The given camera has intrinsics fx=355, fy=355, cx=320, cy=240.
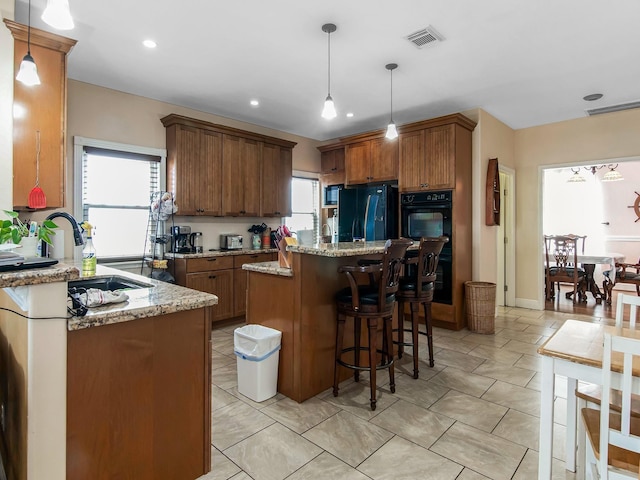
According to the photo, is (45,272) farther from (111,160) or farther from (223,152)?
(223,152)

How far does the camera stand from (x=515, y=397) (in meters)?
2.77

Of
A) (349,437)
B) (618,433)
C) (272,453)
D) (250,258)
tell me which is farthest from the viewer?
(250,258)

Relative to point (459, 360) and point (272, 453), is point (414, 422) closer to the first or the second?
point (272, 453)

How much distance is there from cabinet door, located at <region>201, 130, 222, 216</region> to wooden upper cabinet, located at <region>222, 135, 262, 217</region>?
0.24 feet

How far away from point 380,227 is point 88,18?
12.6 ft

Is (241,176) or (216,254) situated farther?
(241,176)

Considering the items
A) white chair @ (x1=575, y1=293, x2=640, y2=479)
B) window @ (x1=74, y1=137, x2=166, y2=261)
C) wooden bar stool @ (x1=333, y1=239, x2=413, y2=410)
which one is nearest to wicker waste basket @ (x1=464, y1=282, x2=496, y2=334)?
wooden bar stool @ (x1=333, y1=239, x2=413, y2=410)

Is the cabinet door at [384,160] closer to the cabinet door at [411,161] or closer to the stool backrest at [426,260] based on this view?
the cabinet door at [411,161]

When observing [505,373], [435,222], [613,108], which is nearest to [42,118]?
[435,222]

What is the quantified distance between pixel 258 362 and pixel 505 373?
2232 millimetres

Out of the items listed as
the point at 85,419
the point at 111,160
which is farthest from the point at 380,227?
the point at 85,419

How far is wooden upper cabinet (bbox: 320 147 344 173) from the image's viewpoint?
20.1 feet

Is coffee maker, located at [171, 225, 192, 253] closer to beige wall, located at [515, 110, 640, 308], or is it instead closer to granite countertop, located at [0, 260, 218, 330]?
granite countertop, located at [0, 260, 218, 330]

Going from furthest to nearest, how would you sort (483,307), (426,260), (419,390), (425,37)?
(483,307) → (426,260) → (425,37) → (419,390)
